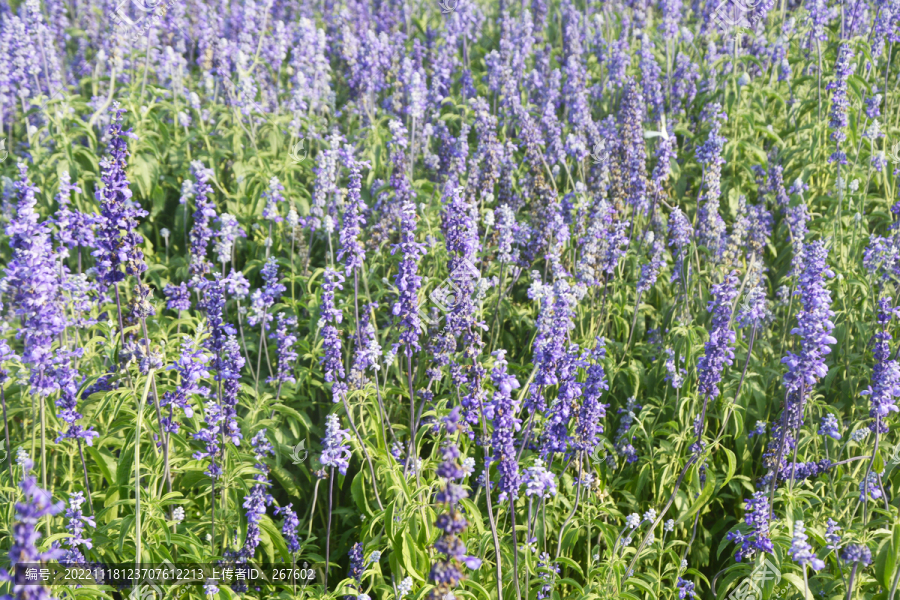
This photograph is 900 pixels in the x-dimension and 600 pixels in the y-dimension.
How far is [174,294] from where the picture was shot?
4477 millimetres

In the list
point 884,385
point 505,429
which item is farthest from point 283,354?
point 884,385

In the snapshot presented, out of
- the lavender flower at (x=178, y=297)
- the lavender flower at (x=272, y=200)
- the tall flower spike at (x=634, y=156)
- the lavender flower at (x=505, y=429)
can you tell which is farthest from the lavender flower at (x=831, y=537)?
the lavender flower at (x=272, y=200)

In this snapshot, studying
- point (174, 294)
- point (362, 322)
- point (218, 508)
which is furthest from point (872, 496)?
point (174, 294)

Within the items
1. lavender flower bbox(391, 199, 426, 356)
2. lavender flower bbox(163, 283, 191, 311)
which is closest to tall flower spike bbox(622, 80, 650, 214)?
lavender flower bbox(391, 199, 426, 356)

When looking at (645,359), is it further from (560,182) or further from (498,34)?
(498,34)

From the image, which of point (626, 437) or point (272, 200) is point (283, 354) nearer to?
point (272, 200)

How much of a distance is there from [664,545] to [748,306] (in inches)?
52.3

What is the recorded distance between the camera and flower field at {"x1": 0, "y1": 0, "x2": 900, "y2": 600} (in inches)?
126

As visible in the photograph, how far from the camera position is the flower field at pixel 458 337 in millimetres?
3207

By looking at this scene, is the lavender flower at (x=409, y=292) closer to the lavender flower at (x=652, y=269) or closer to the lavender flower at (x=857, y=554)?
the lavender flower at (x=652, y=269)

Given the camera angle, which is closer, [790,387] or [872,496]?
[790,387]

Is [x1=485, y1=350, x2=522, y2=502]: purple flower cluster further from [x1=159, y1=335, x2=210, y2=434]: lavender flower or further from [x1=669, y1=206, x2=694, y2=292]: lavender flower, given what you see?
[x1=669, y1=206, x2=694, y2=292]: lavender flower

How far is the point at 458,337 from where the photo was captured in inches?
181

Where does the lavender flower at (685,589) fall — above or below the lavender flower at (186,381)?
below
